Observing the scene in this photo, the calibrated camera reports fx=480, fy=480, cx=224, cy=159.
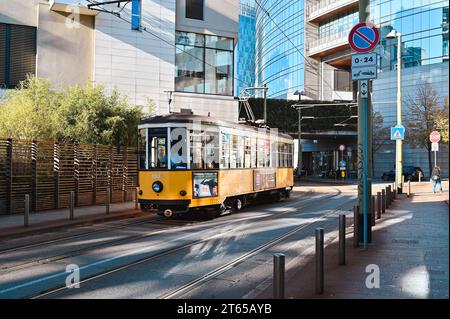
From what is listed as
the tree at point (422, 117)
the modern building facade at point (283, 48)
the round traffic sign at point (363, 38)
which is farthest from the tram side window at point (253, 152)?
the modern building facade at point (283, 48)

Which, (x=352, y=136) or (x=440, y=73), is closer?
(x=440, y=73)

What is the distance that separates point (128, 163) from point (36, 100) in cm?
457

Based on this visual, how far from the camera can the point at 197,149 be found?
46.5 feet

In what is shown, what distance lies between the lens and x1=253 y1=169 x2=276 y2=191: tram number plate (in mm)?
17953

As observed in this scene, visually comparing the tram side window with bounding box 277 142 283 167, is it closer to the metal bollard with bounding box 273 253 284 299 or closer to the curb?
the curb

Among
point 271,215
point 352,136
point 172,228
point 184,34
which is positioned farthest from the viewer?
point 352,136

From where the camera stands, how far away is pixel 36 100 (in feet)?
63.3

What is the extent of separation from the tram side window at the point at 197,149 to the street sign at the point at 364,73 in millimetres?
5948

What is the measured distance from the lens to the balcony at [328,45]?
188 ft

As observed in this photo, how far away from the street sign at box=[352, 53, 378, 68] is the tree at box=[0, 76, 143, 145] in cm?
1327
